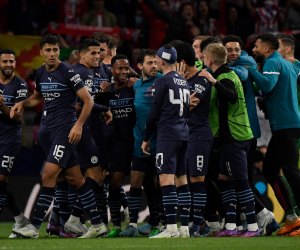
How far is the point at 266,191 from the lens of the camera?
1015 centimetres

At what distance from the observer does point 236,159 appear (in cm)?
664

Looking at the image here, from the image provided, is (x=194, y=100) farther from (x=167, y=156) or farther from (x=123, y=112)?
(x=123, y=112)

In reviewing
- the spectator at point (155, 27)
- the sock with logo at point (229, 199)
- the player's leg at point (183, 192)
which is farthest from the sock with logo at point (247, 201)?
the spectator at point (155, 27)

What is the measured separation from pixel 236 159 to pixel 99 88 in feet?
7.28

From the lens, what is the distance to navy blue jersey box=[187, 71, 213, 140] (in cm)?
663

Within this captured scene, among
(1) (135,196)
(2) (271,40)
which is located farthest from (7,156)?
(2) (271,40)

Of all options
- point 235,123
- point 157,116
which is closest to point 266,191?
point 235,123

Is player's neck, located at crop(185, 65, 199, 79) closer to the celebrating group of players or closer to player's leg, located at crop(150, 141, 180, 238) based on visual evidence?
the celebrating group of players

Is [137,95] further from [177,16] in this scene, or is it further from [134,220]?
[177,16]

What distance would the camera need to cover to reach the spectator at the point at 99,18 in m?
13.2

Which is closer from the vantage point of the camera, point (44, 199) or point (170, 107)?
point (170, 107)

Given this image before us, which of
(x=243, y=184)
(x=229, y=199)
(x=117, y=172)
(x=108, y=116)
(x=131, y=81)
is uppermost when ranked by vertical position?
(x=131, y=81)

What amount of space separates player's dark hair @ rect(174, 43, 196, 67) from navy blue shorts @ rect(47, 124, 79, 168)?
1.57m

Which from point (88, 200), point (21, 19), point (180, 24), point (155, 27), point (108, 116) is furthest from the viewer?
point (21, 19)
